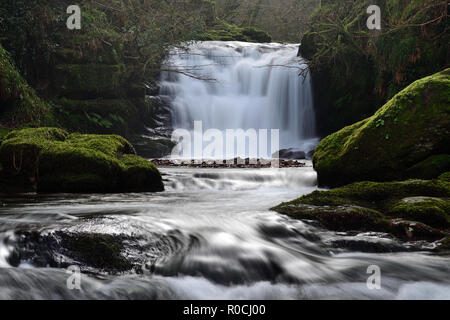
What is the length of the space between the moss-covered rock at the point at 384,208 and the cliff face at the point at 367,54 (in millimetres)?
6084

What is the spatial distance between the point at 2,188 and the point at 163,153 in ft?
24.4

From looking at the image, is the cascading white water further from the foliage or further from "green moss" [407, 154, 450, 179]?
the foliage

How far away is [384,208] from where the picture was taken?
4.05 m

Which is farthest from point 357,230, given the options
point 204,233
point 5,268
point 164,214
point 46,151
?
point 46,151

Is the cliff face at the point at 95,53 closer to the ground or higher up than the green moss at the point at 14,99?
higher up

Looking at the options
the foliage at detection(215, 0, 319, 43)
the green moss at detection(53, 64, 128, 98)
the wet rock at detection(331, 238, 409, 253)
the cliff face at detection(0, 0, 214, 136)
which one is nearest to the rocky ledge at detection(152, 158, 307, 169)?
the cliff face at detection(0, 0, 214, 136)

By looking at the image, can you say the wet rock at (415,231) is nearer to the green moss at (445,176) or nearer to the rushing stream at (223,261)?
the rushing stream at (223,261)

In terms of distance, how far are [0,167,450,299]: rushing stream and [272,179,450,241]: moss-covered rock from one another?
0.17 metres

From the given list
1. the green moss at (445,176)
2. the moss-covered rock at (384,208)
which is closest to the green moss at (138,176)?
the moss-covered rock at (384,208)

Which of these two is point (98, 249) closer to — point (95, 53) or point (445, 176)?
point (445, 176)

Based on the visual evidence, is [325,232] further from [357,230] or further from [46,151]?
[46,151]

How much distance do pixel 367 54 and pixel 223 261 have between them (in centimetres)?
1164

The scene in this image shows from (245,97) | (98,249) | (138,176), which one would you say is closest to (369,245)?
(98,249)

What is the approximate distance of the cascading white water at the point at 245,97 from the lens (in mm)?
15086
